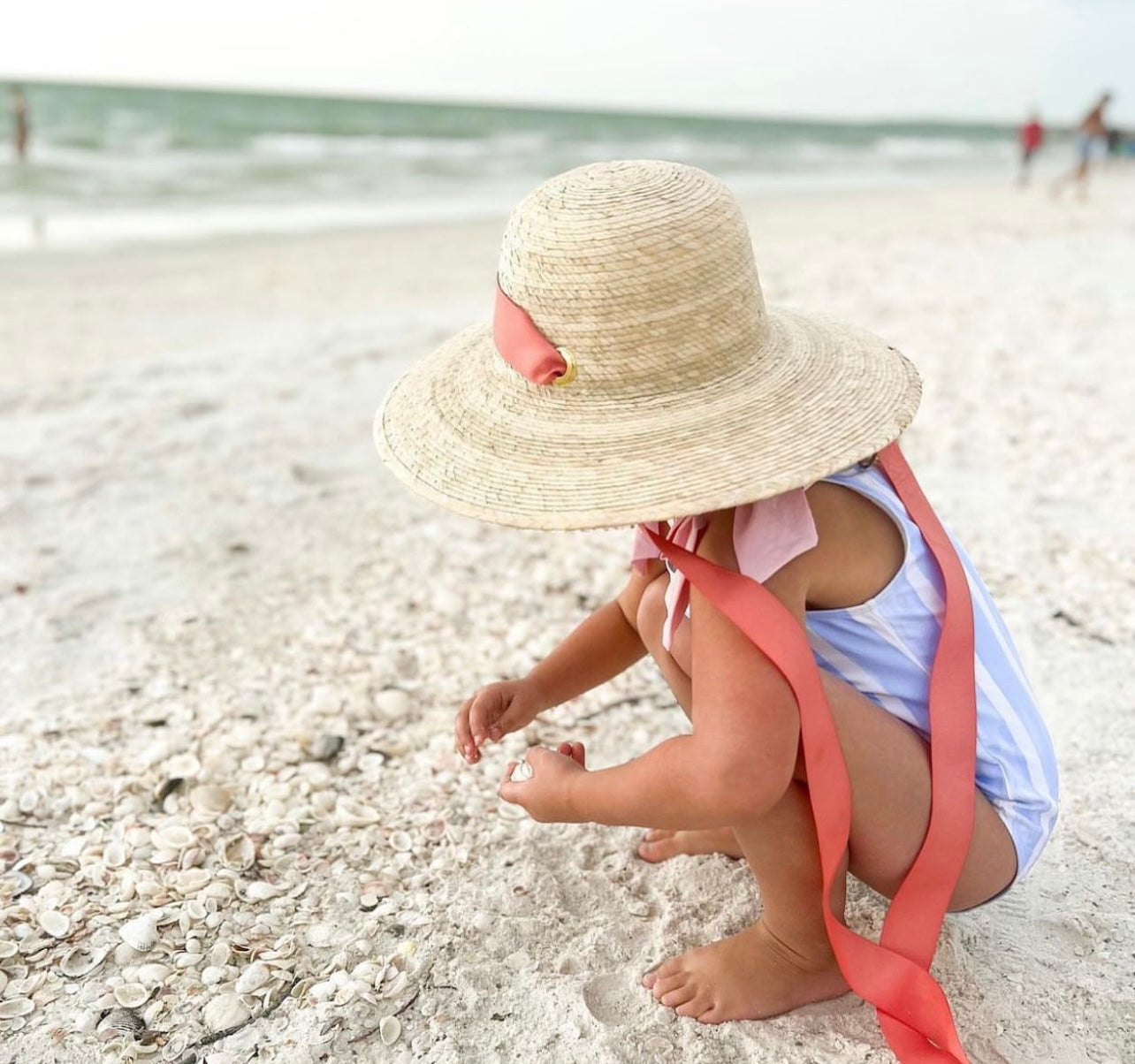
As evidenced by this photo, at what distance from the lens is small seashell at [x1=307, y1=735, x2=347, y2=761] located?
2.09m

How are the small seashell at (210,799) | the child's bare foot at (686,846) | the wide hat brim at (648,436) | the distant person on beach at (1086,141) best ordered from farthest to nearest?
1. the distant person on beach at (1086,141)
2. the small seashell at (210,799)
3. the child's bare foot at (686,846)
4. the wide hat brim at (648,436)

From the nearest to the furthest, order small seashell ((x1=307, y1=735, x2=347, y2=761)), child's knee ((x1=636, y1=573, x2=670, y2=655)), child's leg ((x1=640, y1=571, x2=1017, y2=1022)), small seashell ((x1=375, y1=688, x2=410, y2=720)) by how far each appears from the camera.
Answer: child's leg ((x1=640, y1=571, x2=1017, y2=1022)) → child's knee ((x1=636, y1=573, x2=670, y2=655)) → small seashell ((x1=307, y1=735, x2=347, y2=761)) → small seashell ((x1=375, y1=688, x2=410, y2=720))

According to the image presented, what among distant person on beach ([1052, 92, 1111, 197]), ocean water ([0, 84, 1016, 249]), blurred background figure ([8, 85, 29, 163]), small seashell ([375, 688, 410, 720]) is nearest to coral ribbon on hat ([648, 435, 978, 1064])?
small seashell ([375, 688, 410, 720])

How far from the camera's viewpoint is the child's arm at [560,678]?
174 cm

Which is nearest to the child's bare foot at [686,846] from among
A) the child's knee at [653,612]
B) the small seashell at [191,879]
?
the child's knee at [653,612]

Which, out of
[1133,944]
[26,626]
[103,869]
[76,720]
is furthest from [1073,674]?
[26,626]

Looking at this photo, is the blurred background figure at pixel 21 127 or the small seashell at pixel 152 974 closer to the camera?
the small seashell at pixel 152 974

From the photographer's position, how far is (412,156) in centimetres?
2033

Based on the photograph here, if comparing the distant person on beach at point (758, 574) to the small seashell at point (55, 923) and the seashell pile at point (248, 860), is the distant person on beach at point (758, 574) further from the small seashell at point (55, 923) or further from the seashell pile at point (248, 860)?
the small seashell at point (55, 923)

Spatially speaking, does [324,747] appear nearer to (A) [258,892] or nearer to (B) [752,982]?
(A) [258,892]

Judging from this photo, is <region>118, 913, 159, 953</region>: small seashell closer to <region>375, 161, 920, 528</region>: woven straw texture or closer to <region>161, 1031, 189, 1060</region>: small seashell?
<region>161, 1031, 189, 1060</region>: small seashell

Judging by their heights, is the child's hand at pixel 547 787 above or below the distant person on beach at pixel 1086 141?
above

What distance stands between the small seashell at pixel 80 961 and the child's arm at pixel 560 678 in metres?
0.60

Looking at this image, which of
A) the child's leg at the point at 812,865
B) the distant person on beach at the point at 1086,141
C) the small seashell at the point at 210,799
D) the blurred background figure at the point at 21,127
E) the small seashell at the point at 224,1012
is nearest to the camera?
the child's leg at the point at 812,865
